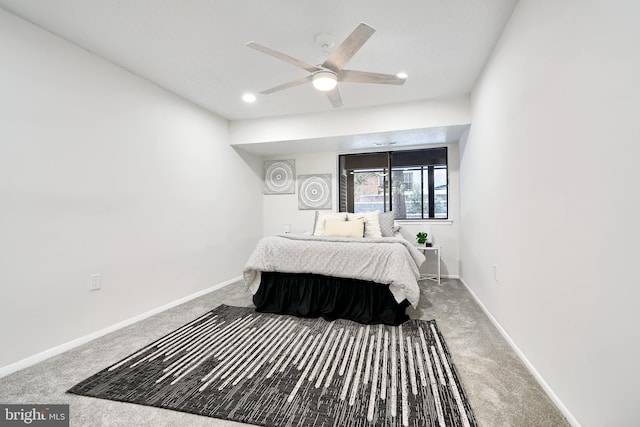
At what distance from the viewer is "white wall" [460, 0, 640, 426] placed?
955 millimetres

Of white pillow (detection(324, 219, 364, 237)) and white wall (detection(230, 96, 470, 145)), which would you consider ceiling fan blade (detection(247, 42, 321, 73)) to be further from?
white pillow (detection(324, 219, 364, 237))

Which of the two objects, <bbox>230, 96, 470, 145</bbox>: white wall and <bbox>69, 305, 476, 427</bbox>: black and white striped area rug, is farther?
<bbox>230, 96, 470, 145</bbox>: white wall

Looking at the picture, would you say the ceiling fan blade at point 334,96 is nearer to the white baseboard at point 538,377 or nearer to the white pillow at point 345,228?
the white pillow at point 345,228

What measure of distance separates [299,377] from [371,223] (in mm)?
2370

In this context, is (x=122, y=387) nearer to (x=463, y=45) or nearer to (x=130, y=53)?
(x=130, y=53)

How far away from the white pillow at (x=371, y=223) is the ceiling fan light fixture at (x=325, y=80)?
193 centimetres

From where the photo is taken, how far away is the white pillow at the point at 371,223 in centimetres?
367

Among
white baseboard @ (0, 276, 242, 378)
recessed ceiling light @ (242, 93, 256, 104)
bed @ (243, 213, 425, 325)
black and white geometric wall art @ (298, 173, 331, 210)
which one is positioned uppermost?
recessed ceiling light @ (242, 93, 256, 104)

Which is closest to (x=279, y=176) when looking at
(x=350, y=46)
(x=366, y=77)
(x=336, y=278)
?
(x=336, y=278)

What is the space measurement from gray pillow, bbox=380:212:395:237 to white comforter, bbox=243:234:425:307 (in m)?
0.83

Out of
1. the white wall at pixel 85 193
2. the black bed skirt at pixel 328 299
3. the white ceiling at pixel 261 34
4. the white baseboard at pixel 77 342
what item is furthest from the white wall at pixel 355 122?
the white baseboard at pixel 77 342

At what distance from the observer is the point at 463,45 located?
7.79 feet

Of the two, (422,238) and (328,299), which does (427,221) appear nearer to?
(422,238)

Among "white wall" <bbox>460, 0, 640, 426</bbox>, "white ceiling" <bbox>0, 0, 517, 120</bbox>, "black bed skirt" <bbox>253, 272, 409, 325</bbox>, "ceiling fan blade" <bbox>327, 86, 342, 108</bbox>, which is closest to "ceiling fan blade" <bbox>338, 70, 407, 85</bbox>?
"ceiling fan blade" <bbox>327, 86, 342, 108</bbox>
